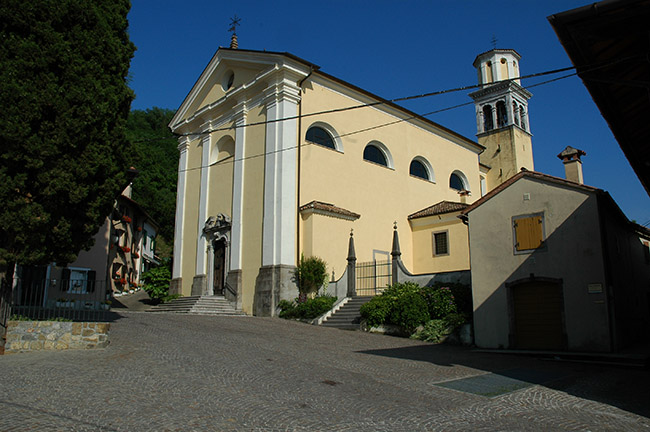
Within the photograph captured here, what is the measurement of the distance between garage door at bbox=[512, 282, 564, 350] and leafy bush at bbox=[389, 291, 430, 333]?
265 cm

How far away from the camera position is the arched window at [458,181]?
97.1ft

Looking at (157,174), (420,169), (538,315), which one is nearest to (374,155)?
(420,169)

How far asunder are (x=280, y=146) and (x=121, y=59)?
9.48m

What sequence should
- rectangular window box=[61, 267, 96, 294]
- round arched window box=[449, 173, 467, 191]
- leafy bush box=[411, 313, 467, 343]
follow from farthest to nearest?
round arched window box=[449, 173, 467, 191]
rectangular window box=[61, 267, 96, 294]
leafy bush box=[411, 313, 467, 343]

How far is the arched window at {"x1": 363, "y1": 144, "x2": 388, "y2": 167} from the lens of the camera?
24198mm

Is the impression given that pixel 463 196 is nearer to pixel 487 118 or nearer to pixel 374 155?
pixel 374 155

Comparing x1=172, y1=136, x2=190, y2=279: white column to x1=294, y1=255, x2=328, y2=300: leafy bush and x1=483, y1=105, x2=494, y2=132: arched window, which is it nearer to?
x1=294, y1=255, x2=328, y2=300: leafy bush

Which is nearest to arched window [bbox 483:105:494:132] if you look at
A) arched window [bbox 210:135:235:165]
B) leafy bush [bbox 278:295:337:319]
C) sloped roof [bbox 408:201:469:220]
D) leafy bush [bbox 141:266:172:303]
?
sloped roof [bbox 408:201:469:220]

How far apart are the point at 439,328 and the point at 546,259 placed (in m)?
3.49

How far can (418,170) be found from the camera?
2709 cm

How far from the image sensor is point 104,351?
939 centimetres

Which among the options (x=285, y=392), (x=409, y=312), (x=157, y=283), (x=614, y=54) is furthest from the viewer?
(x=157, y=283)

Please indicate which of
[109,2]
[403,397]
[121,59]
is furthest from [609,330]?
[109,2]

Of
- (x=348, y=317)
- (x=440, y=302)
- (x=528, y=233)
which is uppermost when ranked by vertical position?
(x=528, y=233)
